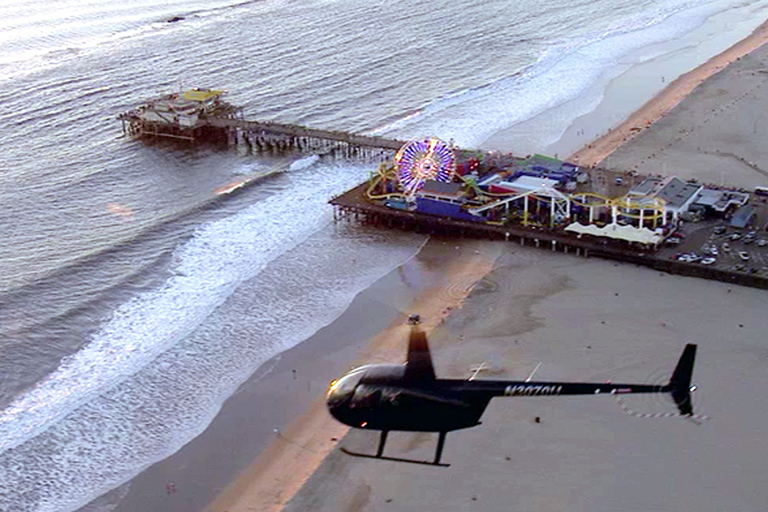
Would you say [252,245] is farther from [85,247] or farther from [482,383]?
[482,383]

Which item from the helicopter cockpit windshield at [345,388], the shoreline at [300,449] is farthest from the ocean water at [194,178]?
the helicopter cockpit windshield at [345,388]

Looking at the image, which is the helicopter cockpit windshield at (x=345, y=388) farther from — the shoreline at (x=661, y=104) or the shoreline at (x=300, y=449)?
the shoreline at (x=661, y=104)

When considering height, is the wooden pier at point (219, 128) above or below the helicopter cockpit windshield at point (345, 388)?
below

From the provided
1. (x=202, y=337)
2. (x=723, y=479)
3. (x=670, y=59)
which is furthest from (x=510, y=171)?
(x=670, y=59)

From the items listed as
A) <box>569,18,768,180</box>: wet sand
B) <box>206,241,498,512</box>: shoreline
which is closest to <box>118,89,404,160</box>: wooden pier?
<box>569,18,768,180</box>: wet sand

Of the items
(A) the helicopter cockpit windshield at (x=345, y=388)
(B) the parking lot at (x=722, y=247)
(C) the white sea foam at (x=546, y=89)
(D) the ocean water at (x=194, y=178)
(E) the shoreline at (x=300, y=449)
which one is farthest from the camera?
(C) the white sea foam at (x=546, y=89)

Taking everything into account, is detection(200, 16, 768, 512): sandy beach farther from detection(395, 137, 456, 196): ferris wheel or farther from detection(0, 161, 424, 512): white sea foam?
detection(395, 137, 456, 196): ferris wheel
